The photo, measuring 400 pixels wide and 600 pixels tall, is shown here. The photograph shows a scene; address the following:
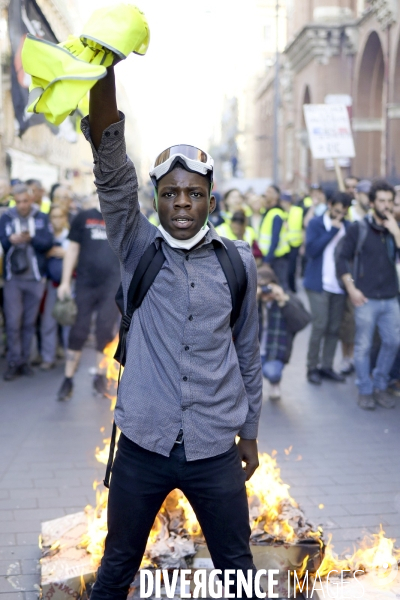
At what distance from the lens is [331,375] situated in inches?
342

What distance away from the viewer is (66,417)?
6984 mm

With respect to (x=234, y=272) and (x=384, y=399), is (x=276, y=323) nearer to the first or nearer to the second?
(x=384, y=399)

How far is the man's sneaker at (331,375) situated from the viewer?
8625 millimetres

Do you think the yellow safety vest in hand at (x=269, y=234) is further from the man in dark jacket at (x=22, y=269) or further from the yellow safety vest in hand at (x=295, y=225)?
the man in dark jacket at (x=22, y=269)

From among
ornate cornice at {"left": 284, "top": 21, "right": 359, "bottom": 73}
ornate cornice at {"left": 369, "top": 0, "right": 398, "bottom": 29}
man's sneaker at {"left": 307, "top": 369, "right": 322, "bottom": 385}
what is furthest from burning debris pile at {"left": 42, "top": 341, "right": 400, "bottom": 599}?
ornate cornice at {"left": 284, "top": 21, "right": 359, "bottom": 73}

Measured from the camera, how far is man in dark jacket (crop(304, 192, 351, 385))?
8523 millimetres

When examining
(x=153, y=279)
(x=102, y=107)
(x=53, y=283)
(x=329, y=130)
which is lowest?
(x=53, y=283)

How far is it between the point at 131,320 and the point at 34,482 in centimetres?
283

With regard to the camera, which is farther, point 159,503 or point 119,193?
point 159,503

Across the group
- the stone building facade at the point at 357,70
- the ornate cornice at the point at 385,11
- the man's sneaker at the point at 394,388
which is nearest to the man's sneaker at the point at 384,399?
the man's sneaker at the point at 394,388

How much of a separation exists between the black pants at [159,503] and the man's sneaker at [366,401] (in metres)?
4.78

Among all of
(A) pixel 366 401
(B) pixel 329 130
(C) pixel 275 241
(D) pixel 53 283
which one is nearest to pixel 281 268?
(C) pixel 275 241

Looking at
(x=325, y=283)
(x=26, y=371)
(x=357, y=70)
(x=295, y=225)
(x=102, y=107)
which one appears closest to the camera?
(x=102, y=107)

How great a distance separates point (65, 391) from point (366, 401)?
291 cm
